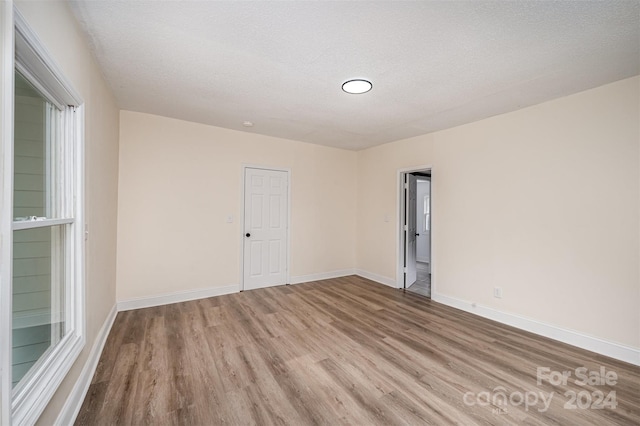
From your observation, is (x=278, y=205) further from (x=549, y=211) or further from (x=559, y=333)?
(x=559, y=333)

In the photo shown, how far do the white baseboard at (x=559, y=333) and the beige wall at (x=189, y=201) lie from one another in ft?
9.14

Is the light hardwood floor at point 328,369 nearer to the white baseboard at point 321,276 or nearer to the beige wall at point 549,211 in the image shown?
the beige wall at point 549,211

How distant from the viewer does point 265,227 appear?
456 cm

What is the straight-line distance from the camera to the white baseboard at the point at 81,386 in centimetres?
155

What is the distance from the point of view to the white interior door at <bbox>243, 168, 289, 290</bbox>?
14.4ft

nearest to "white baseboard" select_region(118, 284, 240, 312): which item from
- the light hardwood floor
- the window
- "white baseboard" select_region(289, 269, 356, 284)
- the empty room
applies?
the empty room

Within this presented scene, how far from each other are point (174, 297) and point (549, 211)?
491cm

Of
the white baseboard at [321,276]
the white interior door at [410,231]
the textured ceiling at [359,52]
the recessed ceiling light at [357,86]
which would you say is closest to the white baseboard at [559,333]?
the white interior door at [410,231]

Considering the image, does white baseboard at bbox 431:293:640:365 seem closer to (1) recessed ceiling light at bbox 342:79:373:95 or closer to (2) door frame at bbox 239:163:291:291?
(2) door frame at bbox 239:163:291:291

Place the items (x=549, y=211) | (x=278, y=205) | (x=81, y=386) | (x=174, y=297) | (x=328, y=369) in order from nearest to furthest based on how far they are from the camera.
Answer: (x=81, y=386)
(x=328, y=369)
(x=549, y=211)
(x=174, y=297)
(x=278, y=205)

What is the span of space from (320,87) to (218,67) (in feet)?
3.20

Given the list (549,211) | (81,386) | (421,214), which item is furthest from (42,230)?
(421,214)

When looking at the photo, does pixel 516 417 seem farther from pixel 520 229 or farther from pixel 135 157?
pixel 135 157

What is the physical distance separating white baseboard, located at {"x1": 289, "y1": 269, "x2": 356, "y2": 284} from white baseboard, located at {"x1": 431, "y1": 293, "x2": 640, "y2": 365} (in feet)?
7.17
